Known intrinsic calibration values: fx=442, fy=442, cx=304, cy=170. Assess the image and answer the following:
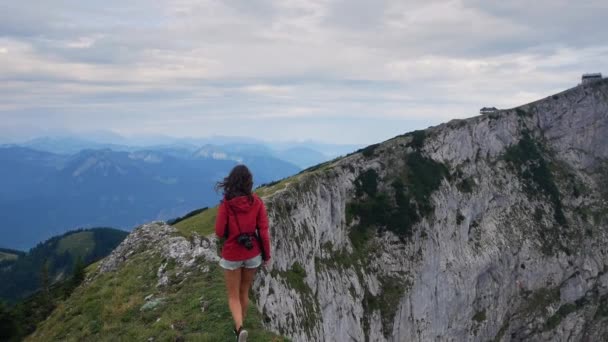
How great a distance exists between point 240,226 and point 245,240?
0.46 meters

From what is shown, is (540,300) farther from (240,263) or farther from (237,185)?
(237,185)

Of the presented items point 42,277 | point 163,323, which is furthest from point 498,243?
point 163,323

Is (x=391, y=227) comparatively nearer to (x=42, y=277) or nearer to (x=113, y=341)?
(x=42, y=277)

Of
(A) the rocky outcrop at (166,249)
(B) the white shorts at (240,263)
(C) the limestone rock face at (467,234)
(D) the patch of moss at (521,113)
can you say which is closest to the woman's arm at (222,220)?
(B) the white shorts at (240,263)

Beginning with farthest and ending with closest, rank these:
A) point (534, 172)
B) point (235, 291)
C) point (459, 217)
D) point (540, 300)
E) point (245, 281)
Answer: point (534, 172), point (540, 300), point (459, 217), point (245, 281), point (235, 291)

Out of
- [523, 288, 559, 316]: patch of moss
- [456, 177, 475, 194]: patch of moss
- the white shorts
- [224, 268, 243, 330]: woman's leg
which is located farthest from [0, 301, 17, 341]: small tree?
[523, 288, 559, 316]: patch of moss

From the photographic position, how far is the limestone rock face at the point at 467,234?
6588 cm

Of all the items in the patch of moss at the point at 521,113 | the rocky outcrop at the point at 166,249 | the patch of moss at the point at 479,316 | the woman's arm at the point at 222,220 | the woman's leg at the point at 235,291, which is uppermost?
the patch of moss at the point at 521,113

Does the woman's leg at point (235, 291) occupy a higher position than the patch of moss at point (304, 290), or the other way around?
the woman's leg at point (235, 291)

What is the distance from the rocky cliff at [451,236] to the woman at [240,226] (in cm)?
1675

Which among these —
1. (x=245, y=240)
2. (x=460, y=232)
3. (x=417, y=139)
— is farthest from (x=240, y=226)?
(x=417, y=139)

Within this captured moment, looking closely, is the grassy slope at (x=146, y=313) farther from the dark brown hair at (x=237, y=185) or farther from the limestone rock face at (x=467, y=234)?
the limestone rock face at (x=467, y=234)

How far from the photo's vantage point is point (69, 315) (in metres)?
23.7

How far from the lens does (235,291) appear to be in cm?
1473
